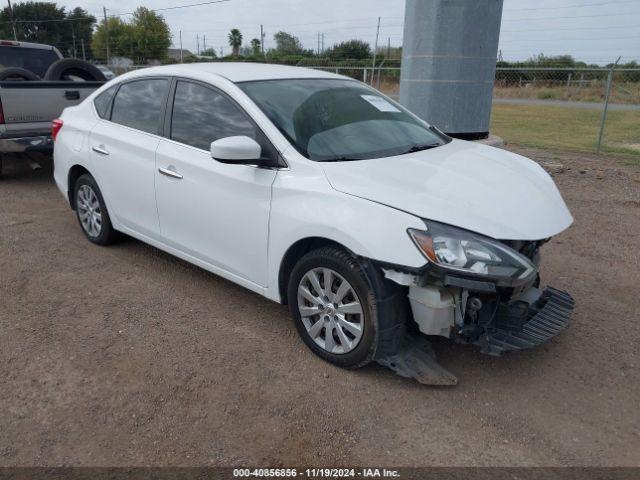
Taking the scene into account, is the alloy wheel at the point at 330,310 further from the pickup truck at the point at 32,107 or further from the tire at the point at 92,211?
the pickup truck at the point at 32,107

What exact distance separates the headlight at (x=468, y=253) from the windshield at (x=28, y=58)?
28.8 ft

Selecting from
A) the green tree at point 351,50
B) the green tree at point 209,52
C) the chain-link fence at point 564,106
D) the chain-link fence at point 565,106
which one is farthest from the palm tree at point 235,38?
the chain-link fence at point 565,106

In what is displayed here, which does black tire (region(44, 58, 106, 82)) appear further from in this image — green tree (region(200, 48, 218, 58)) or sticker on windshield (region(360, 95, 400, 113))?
green tree (region(200, 48, 218, 58))

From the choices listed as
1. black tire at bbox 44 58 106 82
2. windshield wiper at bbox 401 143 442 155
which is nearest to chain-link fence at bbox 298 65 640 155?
windshield wiper at bbox 401 143 442 155

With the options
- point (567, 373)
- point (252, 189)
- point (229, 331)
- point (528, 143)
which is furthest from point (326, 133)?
point (528, 143)

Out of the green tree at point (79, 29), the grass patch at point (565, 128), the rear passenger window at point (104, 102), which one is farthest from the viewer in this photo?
the green tree at point (79, 29)

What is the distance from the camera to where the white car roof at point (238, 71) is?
4.00 meters

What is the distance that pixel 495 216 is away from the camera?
295 cm

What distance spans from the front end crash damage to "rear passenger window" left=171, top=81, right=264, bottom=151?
1.44 metres

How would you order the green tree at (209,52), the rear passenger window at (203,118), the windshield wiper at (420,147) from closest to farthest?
the rear passenger window at (203,118), the windshield wiper at (420,147), the green tree at (209,52)

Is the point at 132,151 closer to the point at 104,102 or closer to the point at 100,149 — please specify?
the point at 100,149

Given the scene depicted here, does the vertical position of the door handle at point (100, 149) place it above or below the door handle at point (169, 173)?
above

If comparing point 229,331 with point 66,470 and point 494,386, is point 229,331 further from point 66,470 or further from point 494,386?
point 494,386

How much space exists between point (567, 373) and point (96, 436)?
2669mm
